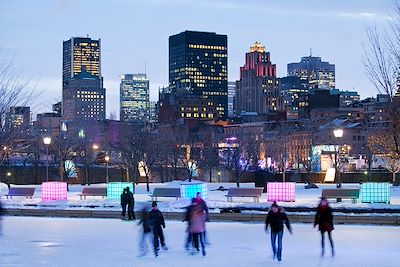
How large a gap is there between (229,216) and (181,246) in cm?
1066

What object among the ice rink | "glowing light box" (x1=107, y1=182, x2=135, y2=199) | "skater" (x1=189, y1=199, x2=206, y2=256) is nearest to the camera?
the ice rink

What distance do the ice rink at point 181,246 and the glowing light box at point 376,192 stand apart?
7655 millimetres

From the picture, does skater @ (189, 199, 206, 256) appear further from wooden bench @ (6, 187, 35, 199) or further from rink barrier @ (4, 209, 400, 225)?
wooden bench @ (6, 187, 35, 199)

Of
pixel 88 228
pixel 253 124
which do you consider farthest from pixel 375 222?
pixel 253 124

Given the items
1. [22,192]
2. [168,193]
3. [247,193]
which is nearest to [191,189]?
[168,193]

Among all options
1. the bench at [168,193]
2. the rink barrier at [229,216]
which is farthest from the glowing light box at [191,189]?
the rink barrier at [229,216]

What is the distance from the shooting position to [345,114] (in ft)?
643

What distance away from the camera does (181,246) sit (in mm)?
24422

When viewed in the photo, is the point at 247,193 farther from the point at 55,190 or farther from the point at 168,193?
the point at 55,190

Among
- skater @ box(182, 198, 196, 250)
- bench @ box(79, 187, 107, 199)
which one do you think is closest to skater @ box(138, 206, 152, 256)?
skater @ box(182, 198, 196, 250)

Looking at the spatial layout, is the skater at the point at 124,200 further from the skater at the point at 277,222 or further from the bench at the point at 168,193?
the skater at the point at 277,222

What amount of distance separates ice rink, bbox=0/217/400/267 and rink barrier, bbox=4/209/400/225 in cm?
124

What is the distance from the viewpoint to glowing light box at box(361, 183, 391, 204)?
38.5m

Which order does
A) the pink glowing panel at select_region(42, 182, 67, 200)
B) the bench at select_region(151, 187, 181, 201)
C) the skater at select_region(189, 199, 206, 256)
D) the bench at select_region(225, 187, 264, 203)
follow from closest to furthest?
the skater at select_region(189, 199, 206, 256) → the bench at select_region(225, 187, 264, 203) → the bench at select_region(151, 187, 181, 201) → the pink glowing panel at select_region(42, 182, 67, 200)
